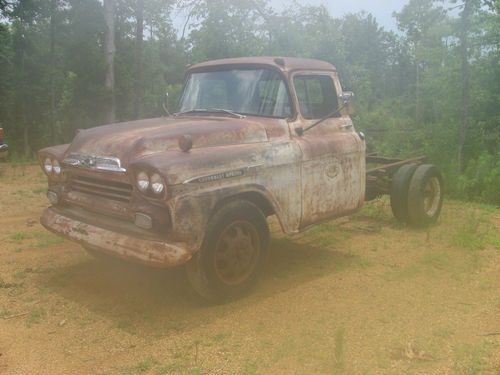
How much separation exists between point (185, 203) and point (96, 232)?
35.8 inches

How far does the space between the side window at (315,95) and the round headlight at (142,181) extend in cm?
202

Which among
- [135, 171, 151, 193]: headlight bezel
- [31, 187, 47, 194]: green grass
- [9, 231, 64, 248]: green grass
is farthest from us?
[31, 187, 47, 194]: green grass

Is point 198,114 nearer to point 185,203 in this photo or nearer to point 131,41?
point 185,203

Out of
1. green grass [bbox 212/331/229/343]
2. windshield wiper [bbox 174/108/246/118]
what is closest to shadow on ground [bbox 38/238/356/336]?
green grass [bbox 212/331/229/343]

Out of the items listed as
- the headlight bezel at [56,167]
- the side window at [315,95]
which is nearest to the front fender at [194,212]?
the side window at [315,95]

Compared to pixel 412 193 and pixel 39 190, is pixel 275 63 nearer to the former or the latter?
pixel 412 193

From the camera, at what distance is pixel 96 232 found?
14.6 feet

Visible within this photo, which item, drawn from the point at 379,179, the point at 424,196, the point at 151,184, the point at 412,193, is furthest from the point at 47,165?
the point at 424,196

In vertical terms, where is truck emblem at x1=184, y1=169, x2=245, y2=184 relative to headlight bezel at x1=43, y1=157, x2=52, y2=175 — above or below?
below

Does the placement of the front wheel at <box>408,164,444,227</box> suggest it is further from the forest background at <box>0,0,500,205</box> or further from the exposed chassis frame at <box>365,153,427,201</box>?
the forest background at <box>0,0,500,205</box>

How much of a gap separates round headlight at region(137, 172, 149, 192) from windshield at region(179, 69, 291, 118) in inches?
61.4

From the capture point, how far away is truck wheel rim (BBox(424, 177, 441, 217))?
25.2ft

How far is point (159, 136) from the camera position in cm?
440

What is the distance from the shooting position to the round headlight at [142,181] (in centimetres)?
408
